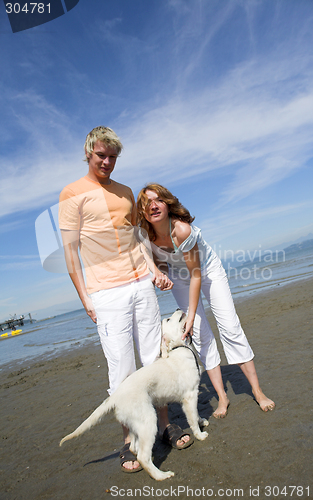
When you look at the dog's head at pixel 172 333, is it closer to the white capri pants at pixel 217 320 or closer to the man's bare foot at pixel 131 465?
the white capri pants at pixel 217 320

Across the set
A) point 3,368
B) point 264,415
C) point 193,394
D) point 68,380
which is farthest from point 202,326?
point 3,368

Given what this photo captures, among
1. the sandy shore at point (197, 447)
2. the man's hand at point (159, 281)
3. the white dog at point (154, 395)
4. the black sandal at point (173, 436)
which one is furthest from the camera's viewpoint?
the man's hand at point (159, 281)

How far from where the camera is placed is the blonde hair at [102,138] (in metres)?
2.70

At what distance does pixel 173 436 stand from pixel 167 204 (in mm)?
2522

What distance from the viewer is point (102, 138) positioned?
269 centimetres

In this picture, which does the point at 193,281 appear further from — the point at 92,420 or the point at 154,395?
the point at 92,420

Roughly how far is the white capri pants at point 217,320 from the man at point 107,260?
77 cm

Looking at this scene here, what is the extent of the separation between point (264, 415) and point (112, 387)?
5.74 ft

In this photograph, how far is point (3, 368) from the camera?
9.71 meters

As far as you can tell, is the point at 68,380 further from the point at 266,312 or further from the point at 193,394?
the point at 266,312

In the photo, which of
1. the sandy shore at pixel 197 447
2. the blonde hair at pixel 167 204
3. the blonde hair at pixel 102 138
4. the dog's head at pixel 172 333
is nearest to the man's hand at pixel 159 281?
the dog's head at pixel 172 333

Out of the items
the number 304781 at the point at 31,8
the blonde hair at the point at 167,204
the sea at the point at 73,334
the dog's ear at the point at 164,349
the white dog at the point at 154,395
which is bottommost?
the sea at the point at 73,334

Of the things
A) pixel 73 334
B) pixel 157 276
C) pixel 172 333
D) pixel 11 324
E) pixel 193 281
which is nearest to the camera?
pixel 157 276

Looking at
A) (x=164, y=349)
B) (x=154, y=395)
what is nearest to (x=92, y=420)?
(x=154, y=395)
